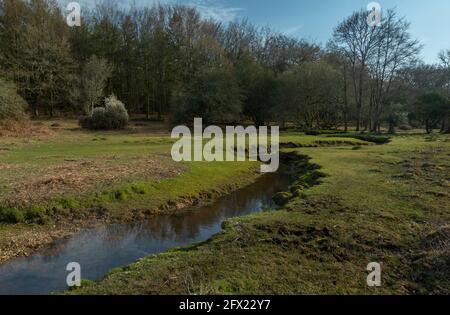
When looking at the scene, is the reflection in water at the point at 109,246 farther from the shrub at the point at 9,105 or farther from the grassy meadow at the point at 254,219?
the shrub at the point at 9,105

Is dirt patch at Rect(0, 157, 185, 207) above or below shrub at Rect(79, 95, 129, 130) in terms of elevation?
below

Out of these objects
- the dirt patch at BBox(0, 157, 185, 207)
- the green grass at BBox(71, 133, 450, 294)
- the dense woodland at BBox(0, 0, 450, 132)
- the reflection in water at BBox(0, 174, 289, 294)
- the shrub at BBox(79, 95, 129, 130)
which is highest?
the dense woodland at BBox(0, 0, 450, 132)

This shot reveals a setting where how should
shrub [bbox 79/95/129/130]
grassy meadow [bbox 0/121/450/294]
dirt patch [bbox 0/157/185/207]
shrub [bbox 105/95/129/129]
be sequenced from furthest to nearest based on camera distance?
shrub [bbox 105/95/129/129] → shrub [bbox 79/95/129/130] → dirt patch [bbox 0/157/185/207] → grassy meadow [bbox 0/121/450/294]

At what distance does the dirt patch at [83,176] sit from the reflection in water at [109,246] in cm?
302

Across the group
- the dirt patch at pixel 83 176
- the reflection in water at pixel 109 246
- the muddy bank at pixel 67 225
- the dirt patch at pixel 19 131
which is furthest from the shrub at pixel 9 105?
the reflection in water at pixel 109 246

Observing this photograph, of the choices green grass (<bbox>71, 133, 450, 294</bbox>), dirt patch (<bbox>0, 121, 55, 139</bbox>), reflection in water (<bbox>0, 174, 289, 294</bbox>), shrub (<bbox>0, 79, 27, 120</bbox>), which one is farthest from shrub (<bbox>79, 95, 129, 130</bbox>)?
green grass (<bbox>71, 133, 450, 294</bbox>)

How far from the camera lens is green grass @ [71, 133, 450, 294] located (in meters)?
7.47

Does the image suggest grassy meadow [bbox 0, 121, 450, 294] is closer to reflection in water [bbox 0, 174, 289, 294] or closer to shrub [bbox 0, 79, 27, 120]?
reflection in water [bbox 0, 174, 289, 294]

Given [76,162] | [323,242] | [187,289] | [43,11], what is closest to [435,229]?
[323,242]

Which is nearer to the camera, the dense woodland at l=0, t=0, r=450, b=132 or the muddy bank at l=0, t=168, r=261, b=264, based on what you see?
the muddy bank at l=0, t=168, r=261, b=264

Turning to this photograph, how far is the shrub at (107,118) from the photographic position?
47.2 m

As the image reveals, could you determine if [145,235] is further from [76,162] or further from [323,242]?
[76,162]

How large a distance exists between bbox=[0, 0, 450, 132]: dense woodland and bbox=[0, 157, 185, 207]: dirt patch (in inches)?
881

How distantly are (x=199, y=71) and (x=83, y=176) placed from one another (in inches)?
1748
